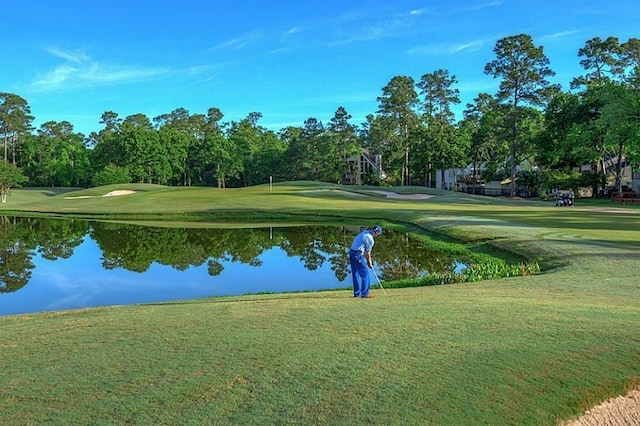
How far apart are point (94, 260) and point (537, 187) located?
6441 cm

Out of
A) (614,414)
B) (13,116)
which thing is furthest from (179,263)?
(13,116)

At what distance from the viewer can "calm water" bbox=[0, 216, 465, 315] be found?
16734mm

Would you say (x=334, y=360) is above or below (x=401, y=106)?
below

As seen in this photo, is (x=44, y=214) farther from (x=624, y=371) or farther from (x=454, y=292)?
(x=624, y=371)

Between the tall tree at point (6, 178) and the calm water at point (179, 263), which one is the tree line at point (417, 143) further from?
the calm water at point (179, 263)

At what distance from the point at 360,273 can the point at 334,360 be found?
18.9 feet

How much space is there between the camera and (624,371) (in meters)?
5.93

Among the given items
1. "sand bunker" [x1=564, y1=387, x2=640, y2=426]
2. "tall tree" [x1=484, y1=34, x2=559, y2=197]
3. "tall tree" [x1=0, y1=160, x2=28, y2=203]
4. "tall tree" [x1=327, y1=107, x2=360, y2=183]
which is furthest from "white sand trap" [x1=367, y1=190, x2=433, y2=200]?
"sand bunker" [x1=564, y1=387, x2=640, y2=426]

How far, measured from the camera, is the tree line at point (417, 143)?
60000 mm

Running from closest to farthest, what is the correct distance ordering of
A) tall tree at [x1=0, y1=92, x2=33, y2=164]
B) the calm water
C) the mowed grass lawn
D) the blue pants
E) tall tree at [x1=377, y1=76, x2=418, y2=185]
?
the mowed grass lawn, the blue pants, the calm water, tall tree at [x1=377, y1=76, x2=418, y2=185], tall tree at [x1=0, y1=92, x2=33, y2=164]

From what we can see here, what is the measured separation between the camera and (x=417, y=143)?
81.5 meters

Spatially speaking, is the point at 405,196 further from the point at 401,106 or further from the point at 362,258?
the point at 362,258

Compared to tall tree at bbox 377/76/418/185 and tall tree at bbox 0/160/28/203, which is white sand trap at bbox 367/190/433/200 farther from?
tall tree at bbox 0/160/28/203

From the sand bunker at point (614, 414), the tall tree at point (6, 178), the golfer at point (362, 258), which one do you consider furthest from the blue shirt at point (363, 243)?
the tall tree at point (6, 178)
